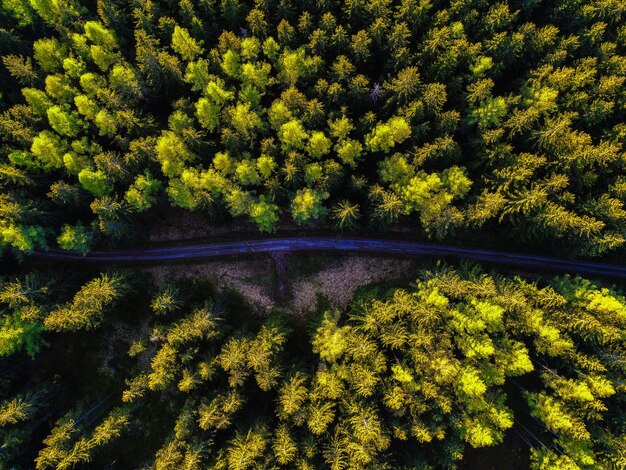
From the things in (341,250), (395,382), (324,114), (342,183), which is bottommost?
(395,382)

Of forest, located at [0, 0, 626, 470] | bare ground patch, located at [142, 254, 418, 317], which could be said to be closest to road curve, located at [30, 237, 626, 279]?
bare ground patch, located at [142, 254, 418, 317]

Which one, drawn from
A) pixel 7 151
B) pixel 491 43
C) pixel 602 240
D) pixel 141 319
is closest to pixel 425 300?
pixel 602 240

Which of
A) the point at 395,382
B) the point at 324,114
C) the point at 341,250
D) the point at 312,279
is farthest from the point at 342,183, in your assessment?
the point at 395,382

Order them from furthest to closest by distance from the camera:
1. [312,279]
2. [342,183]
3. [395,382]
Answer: [312,279] → [342,183] → [395,382]

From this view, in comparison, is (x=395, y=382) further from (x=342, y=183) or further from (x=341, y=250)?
(x=342, y=183)

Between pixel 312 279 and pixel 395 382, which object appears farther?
pixel 312 279

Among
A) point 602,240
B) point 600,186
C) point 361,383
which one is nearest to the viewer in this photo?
point 361,383

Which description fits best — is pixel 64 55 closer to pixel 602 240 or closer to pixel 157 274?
pixel 157 274
